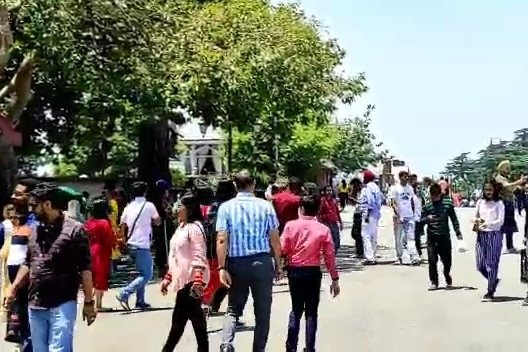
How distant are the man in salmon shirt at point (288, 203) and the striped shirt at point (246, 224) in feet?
17.3

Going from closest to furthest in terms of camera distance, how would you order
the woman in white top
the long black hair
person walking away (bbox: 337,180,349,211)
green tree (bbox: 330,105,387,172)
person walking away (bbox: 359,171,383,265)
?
the long black hair < the woman in white top < person walking away (bbox: 359,171,383,265) < person walking away (bbox: 337,180,349,211) < green tree (bbox: 330,105,387,172)

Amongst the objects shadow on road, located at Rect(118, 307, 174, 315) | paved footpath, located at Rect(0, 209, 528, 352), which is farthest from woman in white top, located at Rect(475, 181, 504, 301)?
shadow on road, located at Rect(118, 307, 174, 315)

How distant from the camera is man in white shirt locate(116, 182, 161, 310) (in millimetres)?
14039

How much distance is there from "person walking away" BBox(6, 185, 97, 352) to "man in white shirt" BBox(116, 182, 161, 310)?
6465 mm

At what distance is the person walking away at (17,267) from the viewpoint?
845cm

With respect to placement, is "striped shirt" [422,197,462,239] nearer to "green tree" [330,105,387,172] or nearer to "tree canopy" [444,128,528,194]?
"green tree" [330,105,387,172]

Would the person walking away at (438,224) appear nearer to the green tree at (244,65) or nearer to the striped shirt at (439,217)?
the striped shirt at (439,217)

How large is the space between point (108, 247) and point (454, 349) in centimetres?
500

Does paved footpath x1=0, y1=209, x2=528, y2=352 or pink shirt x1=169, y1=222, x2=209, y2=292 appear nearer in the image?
pink shirt x1=169, y1=222, x2=209, y2=292

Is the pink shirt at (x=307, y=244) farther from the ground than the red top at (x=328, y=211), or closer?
closer

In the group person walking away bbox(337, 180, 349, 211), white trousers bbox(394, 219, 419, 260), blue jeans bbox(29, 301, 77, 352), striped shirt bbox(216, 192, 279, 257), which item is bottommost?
blue jeans bbox(29, 301, 77, 352)

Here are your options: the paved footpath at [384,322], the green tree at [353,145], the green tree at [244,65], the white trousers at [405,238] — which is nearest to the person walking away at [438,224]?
the paved footpath at [384,322]

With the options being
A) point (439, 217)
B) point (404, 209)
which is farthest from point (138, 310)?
point (404, 209)

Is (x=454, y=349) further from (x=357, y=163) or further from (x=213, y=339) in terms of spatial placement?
(x=357, y=163)
